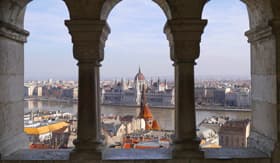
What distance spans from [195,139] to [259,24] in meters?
1.61

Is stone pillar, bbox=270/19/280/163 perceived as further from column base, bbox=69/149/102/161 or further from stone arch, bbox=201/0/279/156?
column base, bbox=69/149/102/161

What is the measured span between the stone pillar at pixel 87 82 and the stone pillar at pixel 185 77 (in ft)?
2.74

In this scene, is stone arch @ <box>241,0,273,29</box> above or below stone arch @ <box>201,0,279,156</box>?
above

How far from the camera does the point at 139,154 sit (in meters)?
3.79

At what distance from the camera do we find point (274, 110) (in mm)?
3580

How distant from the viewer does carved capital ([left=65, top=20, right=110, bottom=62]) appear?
138 inches

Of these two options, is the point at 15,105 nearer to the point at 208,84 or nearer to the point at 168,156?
the point at 168,156

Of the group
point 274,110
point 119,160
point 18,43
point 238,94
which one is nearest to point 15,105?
point 18,43

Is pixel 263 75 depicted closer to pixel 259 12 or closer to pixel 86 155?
pixel 259 12

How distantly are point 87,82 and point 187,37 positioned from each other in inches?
47.5

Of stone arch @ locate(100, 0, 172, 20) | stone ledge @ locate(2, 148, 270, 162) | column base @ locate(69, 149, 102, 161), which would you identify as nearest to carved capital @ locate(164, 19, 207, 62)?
stone arch @ locate(100, 0, 172, 20)

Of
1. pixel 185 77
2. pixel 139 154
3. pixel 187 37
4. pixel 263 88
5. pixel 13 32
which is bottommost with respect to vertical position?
pixel 139 154

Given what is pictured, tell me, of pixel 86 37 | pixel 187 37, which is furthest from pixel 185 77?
pixel 86 37

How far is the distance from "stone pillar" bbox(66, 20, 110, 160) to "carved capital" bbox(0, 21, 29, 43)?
Answer: 2.41ft
